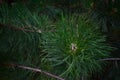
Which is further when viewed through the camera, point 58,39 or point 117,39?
point 117,39

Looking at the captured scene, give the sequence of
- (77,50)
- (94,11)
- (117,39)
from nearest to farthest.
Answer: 1. (77,50)
2. (94,11)
3. (117,39)

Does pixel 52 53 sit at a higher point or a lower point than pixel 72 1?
lower

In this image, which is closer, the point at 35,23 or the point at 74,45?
the point at 74,45

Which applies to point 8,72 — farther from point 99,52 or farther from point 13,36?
point 99,52

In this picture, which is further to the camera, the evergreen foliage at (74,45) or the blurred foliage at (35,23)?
the blurred foliage at (35,23)

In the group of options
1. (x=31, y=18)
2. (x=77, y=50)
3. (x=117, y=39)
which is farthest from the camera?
(x=117, y=39)

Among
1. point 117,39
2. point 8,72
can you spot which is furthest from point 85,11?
point 8,72

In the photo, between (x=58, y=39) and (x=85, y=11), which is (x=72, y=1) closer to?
(x=85, y=11)

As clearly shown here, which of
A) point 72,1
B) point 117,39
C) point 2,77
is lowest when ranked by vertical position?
point 2,77

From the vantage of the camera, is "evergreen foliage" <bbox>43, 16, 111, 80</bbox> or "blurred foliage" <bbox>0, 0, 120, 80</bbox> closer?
"evergreen foliage" <bbox>43, 16, 111, 80</bbox>
